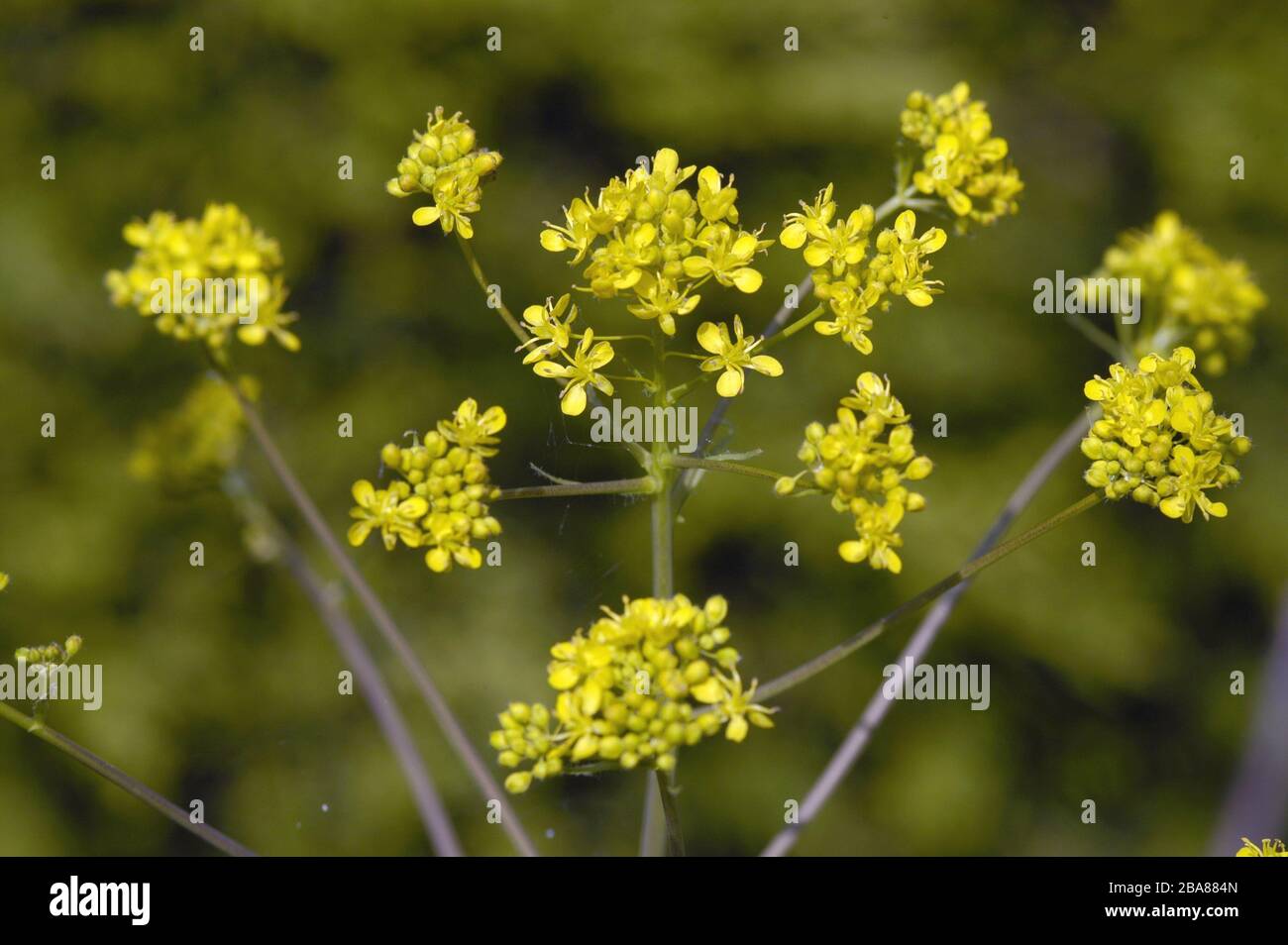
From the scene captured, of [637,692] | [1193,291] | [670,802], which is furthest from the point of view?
[1193,291]

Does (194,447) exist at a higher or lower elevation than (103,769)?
higher

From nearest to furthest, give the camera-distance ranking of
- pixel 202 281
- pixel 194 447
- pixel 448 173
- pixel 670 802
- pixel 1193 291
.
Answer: pixel 670 802 < pixel 448 173 < pixel 202 281 < pixel 1193 291 < pixel 194 447

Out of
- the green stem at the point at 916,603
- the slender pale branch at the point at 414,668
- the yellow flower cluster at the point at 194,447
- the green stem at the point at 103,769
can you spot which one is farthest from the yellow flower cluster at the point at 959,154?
the green stem at the point at 103,769

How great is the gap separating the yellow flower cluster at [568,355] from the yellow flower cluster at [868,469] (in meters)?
0.35

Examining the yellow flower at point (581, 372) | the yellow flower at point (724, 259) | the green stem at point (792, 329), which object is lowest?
the yellow flower at point (581, 372)

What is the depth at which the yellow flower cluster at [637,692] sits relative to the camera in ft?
5.40

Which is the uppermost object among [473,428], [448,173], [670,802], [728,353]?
[448,173]

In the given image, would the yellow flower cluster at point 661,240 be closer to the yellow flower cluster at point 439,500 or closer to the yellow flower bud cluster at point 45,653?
the yellow flower cluster at point 439,500

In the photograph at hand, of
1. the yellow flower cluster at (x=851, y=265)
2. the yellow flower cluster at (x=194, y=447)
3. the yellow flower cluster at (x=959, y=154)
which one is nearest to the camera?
the yellow flower cluster at (x=851, y=265)

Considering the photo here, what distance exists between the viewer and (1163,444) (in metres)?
1.85

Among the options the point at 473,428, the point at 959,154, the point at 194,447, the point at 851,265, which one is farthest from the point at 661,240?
the point at 194,447

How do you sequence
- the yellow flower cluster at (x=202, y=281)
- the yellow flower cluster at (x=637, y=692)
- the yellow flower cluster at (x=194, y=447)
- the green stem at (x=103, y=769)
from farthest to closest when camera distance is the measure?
the yellow flower cluster at (x=194, y=447)
the yellow flower cluster at (x=202, y=281)
the green stem at (x=103, y=769)
the yellow flower cluster at (x=637, y=692)

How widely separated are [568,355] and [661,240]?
9.6 inches

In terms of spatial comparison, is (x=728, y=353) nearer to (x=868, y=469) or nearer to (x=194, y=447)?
(x=868, y=469)
